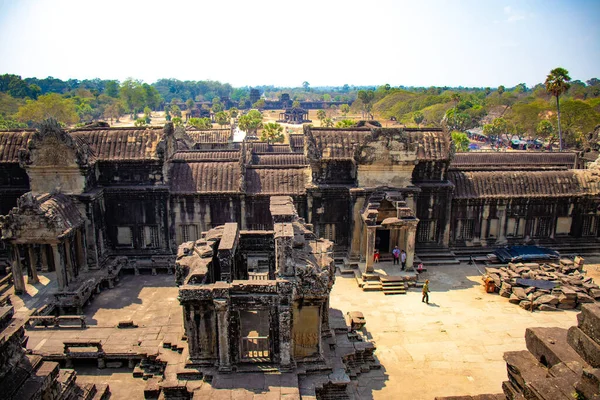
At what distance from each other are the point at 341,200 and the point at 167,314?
444 inches

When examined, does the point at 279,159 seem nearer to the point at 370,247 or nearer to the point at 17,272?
the point at 370,247

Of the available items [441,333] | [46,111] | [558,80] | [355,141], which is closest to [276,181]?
[355,141]

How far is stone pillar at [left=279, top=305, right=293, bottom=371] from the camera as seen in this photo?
14.6 metres

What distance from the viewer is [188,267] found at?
1605cm

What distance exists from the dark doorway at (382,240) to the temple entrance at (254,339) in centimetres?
1079

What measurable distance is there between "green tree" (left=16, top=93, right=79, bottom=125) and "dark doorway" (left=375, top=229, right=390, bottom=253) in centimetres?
8501

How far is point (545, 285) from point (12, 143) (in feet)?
97.8

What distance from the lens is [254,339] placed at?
16797 millimetres

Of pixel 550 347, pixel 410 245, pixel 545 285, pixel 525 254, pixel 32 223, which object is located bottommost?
pixel 545 285

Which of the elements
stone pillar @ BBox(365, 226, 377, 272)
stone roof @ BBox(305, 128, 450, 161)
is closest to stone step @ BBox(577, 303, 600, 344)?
stone pillar @ BBox(365, 226, 377, 272)

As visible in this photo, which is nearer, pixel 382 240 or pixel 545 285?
pixel 545 285

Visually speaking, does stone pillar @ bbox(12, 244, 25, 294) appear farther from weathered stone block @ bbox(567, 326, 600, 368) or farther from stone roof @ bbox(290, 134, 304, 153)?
stone roof @ bbox(290, 134, 304, 153)

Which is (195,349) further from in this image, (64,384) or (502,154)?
(502,154)

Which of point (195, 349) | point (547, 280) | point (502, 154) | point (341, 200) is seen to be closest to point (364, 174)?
point (341, 200)
